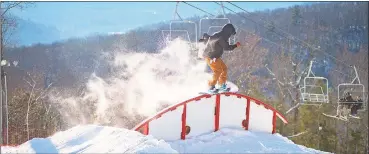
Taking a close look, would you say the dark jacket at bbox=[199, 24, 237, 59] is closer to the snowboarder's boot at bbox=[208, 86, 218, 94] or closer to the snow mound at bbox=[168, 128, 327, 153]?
the snowboarder's boot at bbox=[208, 86, 218, 94]

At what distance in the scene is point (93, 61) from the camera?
44000 millimetres

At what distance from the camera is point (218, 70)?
9.36m

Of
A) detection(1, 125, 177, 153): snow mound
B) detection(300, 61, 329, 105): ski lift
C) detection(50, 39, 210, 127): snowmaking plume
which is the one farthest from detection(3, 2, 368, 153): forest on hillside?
detection(1, 125, 177, 153): snow mound

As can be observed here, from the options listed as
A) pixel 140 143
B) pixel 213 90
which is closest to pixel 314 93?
pixel 213 90

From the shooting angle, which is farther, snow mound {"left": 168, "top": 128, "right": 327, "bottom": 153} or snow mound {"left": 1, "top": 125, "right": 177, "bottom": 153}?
snow mound {"left": 168, "top": 128, "right": 327, "bottom": 153}

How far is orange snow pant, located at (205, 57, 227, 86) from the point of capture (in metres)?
9.26

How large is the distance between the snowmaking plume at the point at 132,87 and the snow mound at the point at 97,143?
12.8ft

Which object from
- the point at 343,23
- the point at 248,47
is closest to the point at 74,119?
the point at 248,47

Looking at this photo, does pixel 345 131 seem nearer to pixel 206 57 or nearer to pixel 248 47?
pixel 248 47

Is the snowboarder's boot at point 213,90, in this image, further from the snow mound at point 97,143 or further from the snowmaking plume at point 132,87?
the snow mound at point 97,143

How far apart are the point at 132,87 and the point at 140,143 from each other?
790 inches

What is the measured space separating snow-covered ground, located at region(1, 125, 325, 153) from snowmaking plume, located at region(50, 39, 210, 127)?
2.59 meters

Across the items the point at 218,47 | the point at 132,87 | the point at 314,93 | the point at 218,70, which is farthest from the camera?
the point at 132,87

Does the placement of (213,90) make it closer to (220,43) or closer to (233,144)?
(220,43)
